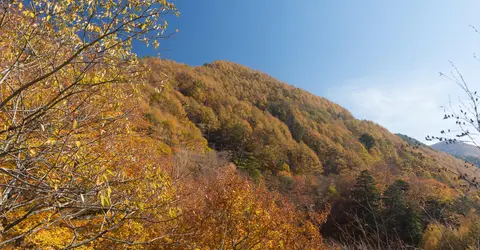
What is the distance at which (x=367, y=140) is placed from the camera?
59.5 metres

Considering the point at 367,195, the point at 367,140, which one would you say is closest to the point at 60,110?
the point at 367,195

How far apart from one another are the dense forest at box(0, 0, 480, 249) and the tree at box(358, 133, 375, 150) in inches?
14.0

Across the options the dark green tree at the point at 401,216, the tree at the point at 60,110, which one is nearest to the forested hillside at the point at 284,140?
the dark green tree at the point at 401,216

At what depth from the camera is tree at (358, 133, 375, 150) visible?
57844mm

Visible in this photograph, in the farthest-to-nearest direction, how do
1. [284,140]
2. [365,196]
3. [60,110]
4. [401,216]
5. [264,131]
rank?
[264,131] < [284,140] < [365,196] < [401,216] < [60,110]

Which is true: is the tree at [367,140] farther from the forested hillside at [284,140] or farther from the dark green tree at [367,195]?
the dark green tree at [367,195]

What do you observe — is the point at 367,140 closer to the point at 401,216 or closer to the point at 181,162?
the point at 401,216

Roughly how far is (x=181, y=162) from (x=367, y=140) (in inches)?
1869

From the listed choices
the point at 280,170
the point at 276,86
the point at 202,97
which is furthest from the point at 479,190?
the point at 276,86

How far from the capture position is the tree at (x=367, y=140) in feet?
190

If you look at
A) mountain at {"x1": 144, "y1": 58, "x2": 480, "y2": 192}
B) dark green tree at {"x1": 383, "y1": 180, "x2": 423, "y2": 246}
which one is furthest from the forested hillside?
dark green tree at {"x1": 383, "y1": 180, "x2": 423, "y2": 246}

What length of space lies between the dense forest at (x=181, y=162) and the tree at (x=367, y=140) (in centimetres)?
36

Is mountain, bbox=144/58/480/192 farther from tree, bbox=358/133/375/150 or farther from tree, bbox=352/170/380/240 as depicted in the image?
tree, bbox=352/170/380/240

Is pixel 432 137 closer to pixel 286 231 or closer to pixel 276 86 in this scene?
pixel 286 231
